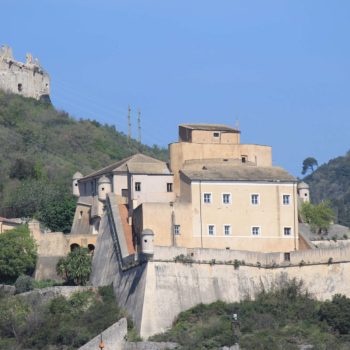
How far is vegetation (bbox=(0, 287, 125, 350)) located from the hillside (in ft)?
234

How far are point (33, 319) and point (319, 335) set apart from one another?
38.8 ft

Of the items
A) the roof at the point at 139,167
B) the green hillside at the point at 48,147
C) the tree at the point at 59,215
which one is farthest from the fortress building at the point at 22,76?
the roof at the point at 139,167

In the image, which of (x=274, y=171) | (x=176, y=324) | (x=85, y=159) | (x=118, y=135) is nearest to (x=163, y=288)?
(x=176, y=324)

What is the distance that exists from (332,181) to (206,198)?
8455 centimetres

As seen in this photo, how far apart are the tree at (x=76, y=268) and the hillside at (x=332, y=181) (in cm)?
6684

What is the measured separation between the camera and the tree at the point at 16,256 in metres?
68.9

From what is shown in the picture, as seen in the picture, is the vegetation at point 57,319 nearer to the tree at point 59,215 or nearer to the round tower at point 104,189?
the round tower at point 104,189

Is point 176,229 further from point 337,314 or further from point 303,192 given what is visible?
point 303,192

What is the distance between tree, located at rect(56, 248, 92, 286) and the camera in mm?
68250

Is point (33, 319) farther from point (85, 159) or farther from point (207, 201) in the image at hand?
point (85, 159)

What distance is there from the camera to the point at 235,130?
71.4m

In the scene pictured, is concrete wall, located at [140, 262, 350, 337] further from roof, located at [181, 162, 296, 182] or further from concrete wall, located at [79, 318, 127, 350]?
roof, located at [181, 162, 296, 182]

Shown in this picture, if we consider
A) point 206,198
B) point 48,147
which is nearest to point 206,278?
point 206,198

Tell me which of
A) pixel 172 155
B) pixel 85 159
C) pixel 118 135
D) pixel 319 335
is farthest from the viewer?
pixel 118 135
